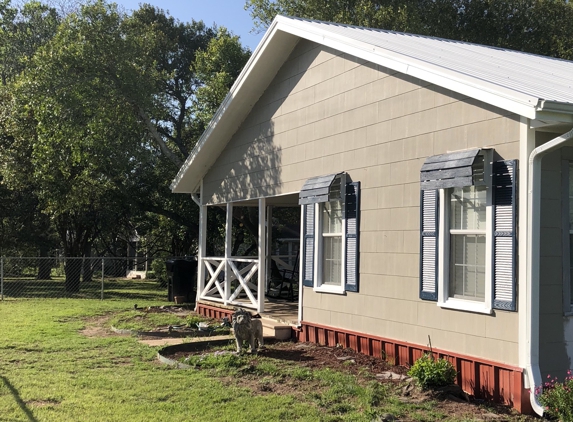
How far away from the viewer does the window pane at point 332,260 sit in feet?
31.8

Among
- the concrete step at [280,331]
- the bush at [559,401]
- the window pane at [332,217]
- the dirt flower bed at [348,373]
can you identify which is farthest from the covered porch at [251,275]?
the bush at [559,401]

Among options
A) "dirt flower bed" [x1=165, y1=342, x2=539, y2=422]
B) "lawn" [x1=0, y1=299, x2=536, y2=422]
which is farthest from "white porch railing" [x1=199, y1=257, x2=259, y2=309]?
"lawn" [x1=0, y1=299, x2=536, y2=422]

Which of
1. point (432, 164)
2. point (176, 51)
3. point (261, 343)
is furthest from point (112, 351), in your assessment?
point (176, 51)

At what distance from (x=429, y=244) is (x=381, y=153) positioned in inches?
66.1

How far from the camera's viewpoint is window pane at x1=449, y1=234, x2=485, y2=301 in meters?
7.03

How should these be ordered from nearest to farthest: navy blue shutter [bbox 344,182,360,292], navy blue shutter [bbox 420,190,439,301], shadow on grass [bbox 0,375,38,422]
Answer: shadow on grass [bbox 0,375,38,422] < navy blue shutter [bbox 420,190,439,301] < navy blue shutter [bbox 344,182,360,292]

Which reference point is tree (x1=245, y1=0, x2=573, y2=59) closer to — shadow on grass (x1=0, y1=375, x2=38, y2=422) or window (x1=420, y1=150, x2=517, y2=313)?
window (x1=420, y1=150, x2=517, y2=313)

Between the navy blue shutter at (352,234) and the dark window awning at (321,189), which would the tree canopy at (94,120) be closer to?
the dark window awning at (321,189)

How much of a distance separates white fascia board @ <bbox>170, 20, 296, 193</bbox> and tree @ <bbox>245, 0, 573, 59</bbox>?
40.1 feet

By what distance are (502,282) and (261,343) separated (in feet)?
13.5

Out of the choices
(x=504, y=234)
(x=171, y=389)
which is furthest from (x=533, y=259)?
(x=171, y=389)

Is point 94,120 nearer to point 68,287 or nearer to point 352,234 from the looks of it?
point 68,287

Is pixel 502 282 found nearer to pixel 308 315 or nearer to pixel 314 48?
pixel 308 315

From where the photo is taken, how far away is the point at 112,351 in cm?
958
